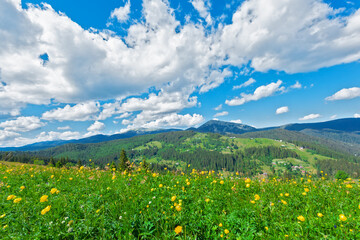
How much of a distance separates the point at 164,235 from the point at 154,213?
0.79m

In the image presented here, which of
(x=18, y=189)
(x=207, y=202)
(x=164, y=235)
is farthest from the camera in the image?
(x=18, y=189)

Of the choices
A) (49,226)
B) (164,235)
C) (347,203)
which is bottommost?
(347,203)

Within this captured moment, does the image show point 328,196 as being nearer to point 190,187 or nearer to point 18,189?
point 190,187

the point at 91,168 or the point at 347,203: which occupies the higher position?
the point at 91,168

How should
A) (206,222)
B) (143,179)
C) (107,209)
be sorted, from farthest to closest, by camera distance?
1. (143,179)
2. (107,209)
3. (206,222)

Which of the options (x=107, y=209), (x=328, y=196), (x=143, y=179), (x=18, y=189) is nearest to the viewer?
(x=107, y=209)

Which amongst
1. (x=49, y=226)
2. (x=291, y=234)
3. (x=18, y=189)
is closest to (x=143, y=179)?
(x=49, y=226)

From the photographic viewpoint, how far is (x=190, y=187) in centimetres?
593

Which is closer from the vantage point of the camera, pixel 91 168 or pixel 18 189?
pixel 18 189

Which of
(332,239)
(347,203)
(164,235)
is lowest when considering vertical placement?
(347,203)

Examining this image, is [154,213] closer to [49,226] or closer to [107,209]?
[107,209]

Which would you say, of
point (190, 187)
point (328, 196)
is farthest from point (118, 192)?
point (328, 196)

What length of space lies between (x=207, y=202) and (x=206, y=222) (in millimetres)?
1078

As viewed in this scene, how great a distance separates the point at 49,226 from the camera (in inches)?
114
